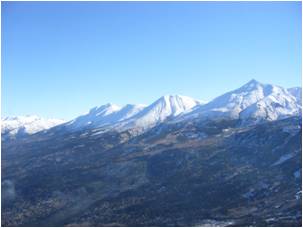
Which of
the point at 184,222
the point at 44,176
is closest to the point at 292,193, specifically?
the point at 184,222

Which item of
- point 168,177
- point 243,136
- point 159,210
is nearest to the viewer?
point 159,210

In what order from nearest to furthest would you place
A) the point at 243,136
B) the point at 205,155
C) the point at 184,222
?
the point at 184,222 → the point at 205,155 → the point at 243,136

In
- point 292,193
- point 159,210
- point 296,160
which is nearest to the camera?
point 292,193

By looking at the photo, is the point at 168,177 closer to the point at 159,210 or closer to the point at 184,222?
the point at 159,210

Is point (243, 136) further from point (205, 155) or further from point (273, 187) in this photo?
point (273, 187)

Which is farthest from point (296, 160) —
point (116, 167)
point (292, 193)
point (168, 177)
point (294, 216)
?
point (116, 167)

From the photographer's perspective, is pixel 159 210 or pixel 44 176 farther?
pixel 44 176

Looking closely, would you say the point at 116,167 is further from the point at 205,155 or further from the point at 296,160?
the point at 296,160

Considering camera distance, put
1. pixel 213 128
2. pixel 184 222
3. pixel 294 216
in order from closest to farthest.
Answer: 1. pixel 294 216
2. pixel 184 222
3. pixel 213 128

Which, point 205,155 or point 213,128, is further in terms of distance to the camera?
point 213,128
